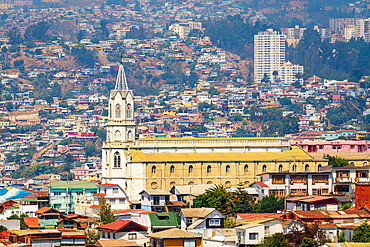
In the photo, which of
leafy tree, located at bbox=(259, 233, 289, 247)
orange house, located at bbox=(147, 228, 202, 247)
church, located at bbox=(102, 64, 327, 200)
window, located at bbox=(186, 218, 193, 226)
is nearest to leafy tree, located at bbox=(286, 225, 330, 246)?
leafy tree, located at bbox=(259, 233, 289, 247)

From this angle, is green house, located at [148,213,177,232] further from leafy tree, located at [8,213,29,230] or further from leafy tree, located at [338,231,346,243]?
leafy tree, located at [338,231,346,243]

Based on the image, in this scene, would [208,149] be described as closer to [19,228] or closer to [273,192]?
[273,192]

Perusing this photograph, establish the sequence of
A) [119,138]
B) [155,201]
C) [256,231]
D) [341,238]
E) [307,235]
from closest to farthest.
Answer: [307,235] → [341,238] → [256,231] → [155,201] → [119,138]

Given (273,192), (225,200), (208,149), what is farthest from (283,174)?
(208,149)

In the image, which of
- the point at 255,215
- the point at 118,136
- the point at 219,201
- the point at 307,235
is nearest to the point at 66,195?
the point at 118,136

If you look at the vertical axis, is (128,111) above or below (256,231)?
above

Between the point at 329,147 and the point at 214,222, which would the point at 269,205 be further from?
the point at 329,147
